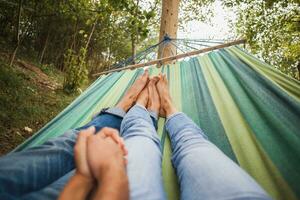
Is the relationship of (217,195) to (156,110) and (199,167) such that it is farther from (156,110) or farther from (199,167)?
(156,110)

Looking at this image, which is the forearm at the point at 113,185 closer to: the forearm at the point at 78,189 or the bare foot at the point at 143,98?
the forearm at the point at 78,189

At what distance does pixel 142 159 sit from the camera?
0.73 meters

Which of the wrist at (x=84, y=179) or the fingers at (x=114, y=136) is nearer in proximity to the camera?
the wrist at (x=84, y=179)

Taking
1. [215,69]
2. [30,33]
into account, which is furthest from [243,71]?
[30,33]

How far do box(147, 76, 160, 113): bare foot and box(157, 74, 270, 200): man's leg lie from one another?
355 mm

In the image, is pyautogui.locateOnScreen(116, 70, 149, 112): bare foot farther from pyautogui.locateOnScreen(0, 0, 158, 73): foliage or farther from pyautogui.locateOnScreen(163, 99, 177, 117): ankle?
pyautogui.locateOnScreen(0, 0, 158, 73): foliage

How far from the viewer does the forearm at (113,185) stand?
1.61 ft

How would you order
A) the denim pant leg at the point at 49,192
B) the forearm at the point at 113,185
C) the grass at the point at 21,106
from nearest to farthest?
the forearm at the point at 113,185
the denim pant leg at the point at 49,192
the grass at the point at 21,106

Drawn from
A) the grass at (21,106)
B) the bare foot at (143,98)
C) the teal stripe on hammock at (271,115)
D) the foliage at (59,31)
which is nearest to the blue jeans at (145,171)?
the teal stripe on hammock at (271,115)

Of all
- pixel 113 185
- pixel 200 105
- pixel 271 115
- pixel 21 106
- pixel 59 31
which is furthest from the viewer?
pixel 59 31

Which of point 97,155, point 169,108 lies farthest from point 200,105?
point 97,155

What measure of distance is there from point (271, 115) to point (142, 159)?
0.60 m

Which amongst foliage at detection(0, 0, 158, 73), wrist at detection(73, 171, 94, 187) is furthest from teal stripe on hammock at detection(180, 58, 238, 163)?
foliage at detection(0, 0, 158, 73)

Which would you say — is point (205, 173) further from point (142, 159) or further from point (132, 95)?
point (132, 95)
